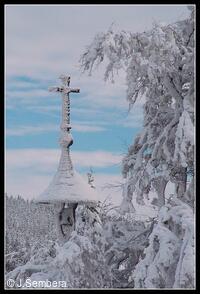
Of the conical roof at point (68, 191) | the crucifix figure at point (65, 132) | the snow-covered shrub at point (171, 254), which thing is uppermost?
the crucifix figure at point (65, 132)

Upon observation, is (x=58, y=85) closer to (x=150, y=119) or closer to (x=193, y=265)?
(x=150, y=119)

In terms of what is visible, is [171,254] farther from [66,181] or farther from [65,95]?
[65,95]

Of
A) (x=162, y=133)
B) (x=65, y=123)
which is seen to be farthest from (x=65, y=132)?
(x=162, y=133)

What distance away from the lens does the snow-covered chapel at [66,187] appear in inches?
432

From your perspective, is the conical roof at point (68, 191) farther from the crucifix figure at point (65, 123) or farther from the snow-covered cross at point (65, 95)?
the snow-covered cross at point (65, 95)

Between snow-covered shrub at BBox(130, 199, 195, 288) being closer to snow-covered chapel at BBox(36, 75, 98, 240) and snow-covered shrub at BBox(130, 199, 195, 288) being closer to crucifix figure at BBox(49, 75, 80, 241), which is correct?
snow-covered chapel at BBox(36, 75, 98, 240)

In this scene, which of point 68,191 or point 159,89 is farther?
point 159,89

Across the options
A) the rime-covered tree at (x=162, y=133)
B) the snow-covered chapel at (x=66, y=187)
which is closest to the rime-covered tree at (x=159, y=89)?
the rime-covered tree at (x=162, y=133)

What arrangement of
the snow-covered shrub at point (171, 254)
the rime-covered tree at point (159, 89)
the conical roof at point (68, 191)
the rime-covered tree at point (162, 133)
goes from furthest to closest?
the conical roof at point (68, 191) < the rime-covered tree at point (159, 89) < the rime-covered tree at point (162, 133) < the snow-covered shrub at point (171, 254)

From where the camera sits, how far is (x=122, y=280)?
11.3m

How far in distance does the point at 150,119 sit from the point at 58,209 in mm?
2231

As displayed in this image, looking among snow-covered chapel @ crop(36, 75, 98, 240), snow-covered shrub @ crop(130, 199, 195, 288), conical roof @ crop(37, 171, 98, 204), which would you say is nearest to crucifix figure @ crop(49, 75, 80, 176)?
snow-covered chapel @ crop(36, 75, 98, 240)

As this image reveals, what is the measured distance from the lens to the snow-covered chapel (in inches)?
432

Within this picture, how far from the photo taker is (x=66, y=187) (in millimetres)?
10977
